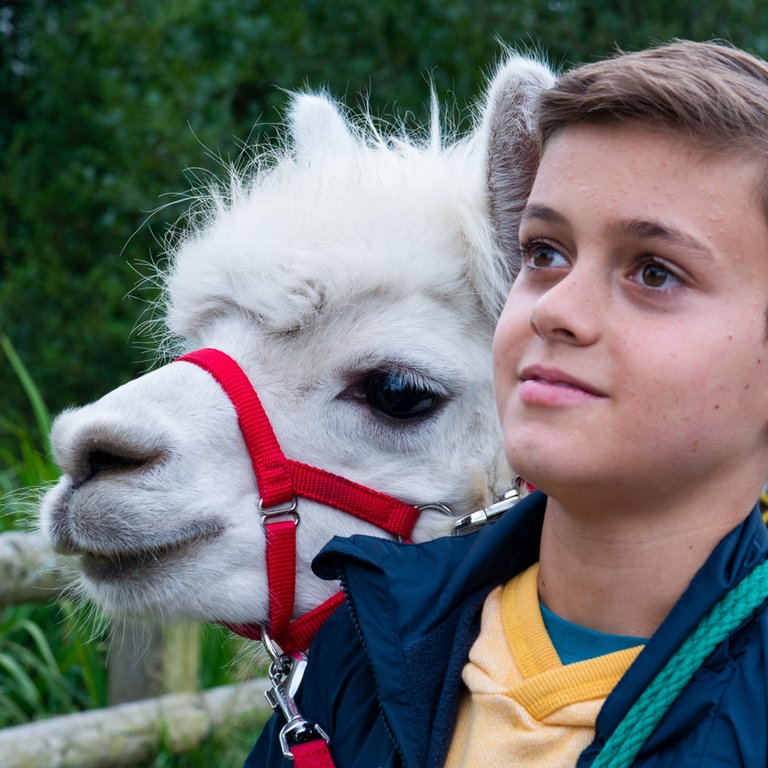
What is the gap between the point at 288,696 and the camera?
1.86 metres

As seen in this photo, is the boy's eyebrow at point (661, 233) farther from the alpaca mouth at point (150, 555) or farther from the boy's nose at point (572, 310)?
the alpaca mouth at point (150, 555)

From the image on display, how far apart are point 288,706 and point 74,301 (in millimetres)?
6822

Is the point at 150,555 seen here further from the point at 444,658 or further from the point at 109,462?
the point at 444,658

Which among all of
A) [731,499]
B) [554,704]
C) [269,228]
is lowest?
[554,704]

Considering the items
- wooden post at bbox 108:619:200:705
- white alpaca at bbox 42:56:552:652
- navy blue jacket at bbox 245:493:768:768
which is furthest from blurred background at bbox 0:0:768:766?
navy blue jacket at bbox 245:493:768:768

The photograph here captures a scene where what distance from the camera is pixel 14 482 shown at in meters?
5.79

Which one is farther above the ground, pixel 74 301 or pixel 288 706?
pixel 288 706

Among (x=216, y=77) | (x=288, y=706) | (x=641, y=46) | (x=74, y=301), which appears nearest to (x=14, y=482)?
(x=74, y=301)

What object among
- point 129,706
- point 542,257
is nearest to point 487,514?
point 542,257

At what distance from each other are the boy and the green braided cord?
11 mm

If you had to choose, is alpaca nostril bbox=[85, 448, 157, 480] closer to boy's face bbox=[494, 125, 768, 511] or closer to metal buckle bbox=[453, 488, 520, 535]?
metal buckle bbox=[453, 488, 520, 535]

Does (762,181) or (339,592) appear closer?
(762,181)

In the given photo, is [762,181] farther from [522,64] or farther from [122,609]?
[122,609]

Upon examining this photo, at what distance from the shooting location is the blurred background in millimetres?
7289
